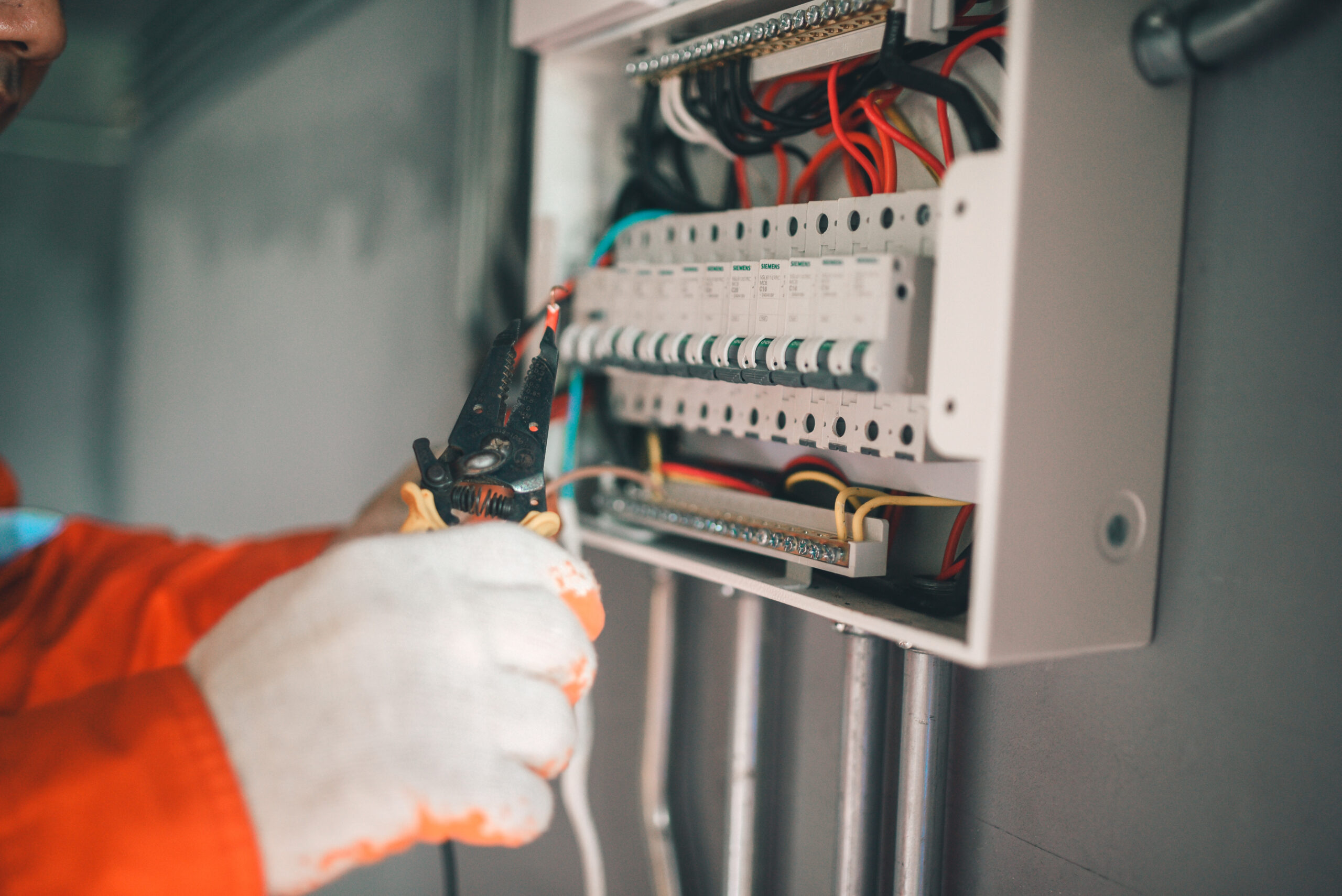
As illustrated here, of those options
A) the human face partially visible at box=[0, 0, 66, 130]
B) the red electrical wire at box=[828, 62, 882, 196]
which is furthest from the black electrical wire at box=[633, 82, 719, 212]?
the human face partially visible at box=[0, 0, 66, 130]

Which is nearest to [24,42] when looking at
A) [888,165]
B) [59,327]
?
[888,165]

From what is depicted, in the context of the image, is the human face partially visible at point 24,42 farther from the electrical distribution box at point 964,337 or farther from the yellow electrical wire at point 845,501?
the yellow electrical wire at point 845,501

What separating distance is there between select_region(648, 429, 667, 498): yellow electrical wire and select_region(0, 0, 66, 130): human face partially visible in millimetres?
696

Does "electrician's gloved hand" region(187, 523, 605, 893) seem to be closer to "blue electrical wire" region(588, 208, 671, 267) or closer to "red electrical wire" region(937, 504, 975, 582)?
"red electrical wire" region(937, 504, 975, 582)

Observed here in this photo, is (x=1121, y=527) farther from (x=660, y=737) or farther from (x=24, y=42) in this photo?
(x=24, y=42)

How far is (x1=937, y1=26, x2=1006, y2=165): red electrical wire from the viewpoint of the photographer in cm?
65

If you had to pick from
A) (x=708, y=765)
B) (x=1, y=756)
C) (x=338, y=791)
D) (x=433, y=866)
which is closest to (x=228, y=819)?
(x=338, y=791)

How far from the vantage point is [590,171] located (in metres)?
1.06

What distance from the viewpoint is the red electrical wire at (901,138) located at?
2.29 feet

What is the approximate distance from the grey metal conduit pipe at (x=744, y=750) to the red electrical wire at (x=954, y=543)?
29cm

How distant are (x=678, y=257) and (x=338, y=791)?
0.59 meters

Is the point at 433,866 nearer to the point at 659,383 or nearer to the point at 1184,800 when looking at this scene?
the point at 659,383

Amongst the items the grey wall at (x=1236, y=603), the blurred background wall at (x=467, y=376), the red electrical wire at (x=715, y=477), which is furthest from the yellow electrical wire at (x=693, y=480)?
the grey wall at (x=1236, y=603)

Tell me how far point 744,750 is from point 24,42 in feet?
3.41
